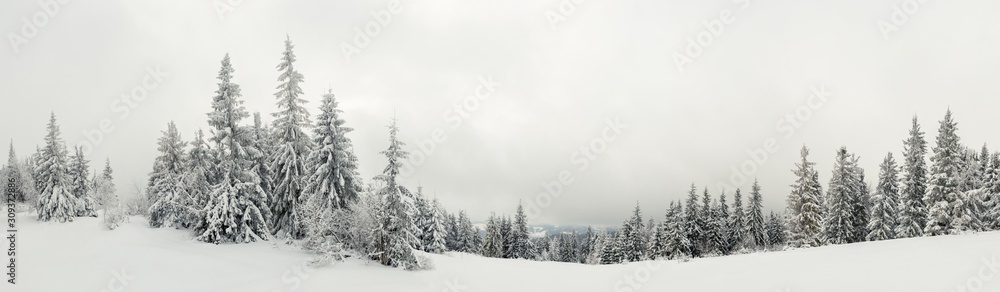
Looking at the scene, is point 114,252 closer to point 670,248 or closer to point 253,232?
point 253,232

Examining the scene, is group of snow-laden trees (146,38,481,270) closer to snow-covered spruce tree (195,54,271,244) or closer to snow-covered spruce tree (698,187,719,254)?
snow-covered spruce tree (195,54,271,244)

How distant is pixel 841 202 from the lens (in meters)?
38.3

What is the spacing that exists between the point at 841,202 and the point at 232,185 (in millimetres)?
49108

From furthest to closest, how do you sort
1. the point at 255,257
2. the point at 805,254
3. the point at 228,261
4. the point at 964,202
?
the point at 964,202
the point at 255,257
the point at 228,261
the point at 805,254

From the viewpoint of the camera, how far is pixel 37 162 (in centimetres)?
3284

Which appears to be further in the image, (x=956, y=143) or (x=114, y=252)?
(x=956, y=143)

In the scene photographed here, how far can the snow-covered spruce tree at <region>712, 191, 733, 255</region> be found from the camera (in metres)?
48.8

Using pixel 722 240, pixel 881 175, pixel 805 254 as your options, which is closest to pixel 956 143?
pixel 881 175

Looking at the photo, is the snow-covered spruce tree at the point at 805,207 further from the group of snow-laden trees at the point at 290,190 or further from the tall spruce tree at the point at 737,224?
the group of snow-laden trees at the point at 290,190

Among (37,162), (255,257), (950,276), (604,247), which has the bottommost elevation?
(604,247)

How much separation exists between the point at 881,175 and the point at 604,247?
106 feet

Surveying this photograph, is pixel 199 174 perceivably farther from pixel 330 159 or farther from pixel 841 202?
pixel 841 202

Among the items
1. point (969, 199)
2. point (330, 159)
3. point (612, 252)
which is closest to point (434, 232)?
point (612, 252)

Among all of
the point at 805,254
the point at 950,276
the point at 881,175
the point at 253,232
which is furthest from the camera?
the point at 881,175
